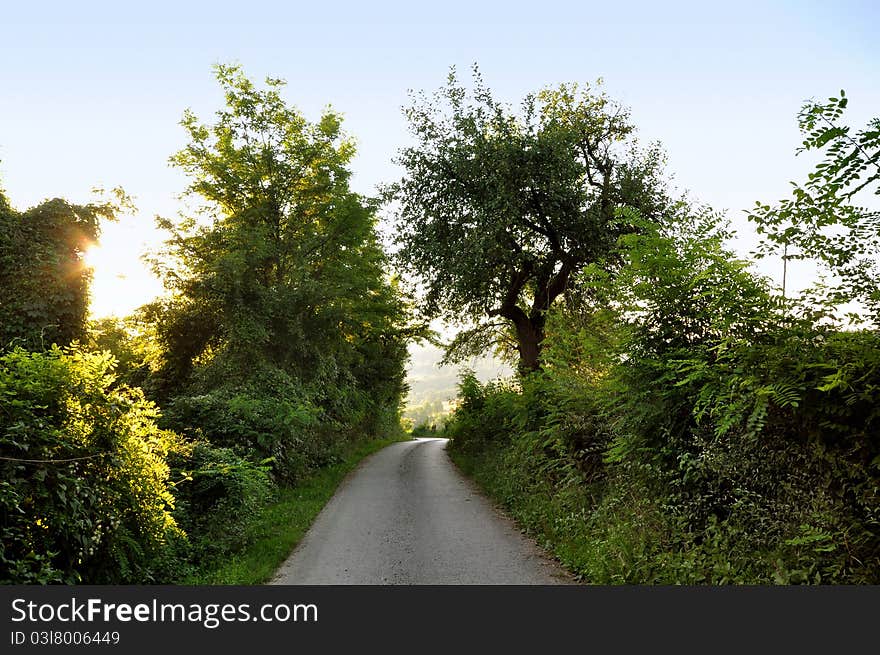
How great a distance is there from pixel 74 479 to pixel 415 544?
6.70 m

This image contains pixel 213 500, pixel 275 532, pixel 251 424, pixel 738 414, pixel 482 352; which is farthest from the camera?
pixel 482 352

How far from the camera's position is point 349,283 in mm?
23766

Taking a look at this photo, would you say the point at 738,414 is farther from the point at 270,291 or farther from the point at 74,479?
the point at 270,291

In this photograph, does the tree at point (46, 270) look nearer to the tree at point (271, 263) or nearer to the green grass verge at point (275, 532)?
the tree at point (271, 263)

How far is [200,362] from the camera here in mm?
22312

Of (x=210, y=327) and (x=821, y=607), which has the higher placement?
(x=210, y=327)

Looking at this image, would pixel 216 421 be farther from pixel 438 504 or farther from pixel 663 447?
pixel 663 447

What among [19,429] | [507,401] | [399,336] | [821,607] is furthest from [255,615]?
[399,336]

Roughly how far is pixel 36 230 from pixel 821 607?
2180 centimetres

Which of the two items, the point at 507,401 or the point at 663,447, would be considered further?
the point at 507,401

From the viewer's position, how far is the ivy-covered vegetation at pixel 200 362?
6.77 m

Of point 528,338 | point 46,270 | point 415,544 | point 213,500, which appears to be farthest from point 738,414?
point 46,270

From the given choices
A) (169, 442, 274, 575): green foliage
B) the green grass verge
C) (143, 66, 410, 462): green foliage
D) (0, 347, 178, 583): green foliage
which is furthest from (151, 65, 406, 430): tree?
(0, 347, 178, 583): green foliage

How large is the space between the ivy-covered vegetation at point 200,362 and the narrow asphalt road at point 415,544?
1.85 meters
